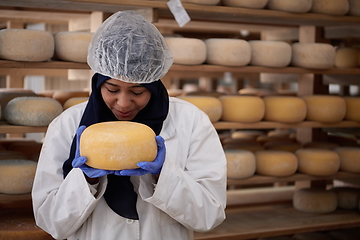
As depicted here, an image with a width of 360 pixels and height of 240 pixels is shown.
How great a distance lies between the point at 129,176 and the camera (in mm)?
1429

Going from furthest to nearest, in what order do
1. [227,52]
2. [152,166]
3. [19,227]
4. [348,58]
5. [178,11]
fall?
[348,58]
[227,52]
[178,11]
[19,227]
[152,166]

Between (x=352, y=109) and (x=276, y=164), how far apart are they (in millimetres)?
709

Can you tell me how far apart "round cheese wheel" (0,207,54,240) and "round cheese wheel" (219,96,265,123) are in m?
1.26

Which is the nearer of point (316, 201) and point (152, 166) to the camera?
point (152, 166)

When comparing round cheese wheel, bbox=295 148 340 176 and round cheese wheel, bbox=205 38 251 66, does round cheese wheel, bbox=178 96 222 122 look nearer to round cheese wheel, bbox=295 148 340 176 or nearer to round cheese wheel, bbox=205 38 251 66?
round cheese wheel, bbox=205 38 251 66

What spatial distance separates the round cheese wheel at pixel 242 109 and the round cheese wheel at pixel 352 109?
2.26ft

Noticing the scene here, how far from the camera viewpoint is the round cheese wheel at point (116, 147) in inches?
46.8

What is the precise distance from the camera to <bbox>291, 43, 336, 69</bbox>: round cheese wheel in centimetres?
273

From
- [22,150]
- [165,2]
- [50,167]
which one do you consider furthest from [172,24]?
[50,167]

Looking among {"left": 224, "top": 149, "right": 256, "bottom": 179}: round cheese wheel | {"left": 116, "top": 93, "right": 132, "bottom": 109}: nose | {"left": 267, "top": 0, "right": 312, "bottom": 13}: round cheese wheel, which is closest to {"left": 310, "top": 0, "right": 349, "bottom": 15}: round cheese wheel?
{"left": 267, "top": 0, "right": 312, "bottom": 13}: round cheese wheel

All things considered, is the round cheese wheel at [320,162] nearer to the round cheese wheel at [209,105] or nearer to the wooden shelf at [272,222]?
the wooden shelf at [272,222]

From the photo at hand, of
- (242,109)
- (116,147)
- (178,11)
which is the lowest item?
(242,109)

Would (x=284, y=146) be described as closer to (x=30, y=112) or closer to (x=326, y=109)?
(x=326, y=109)

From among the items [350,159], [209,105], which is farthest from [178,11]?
[350,159]
